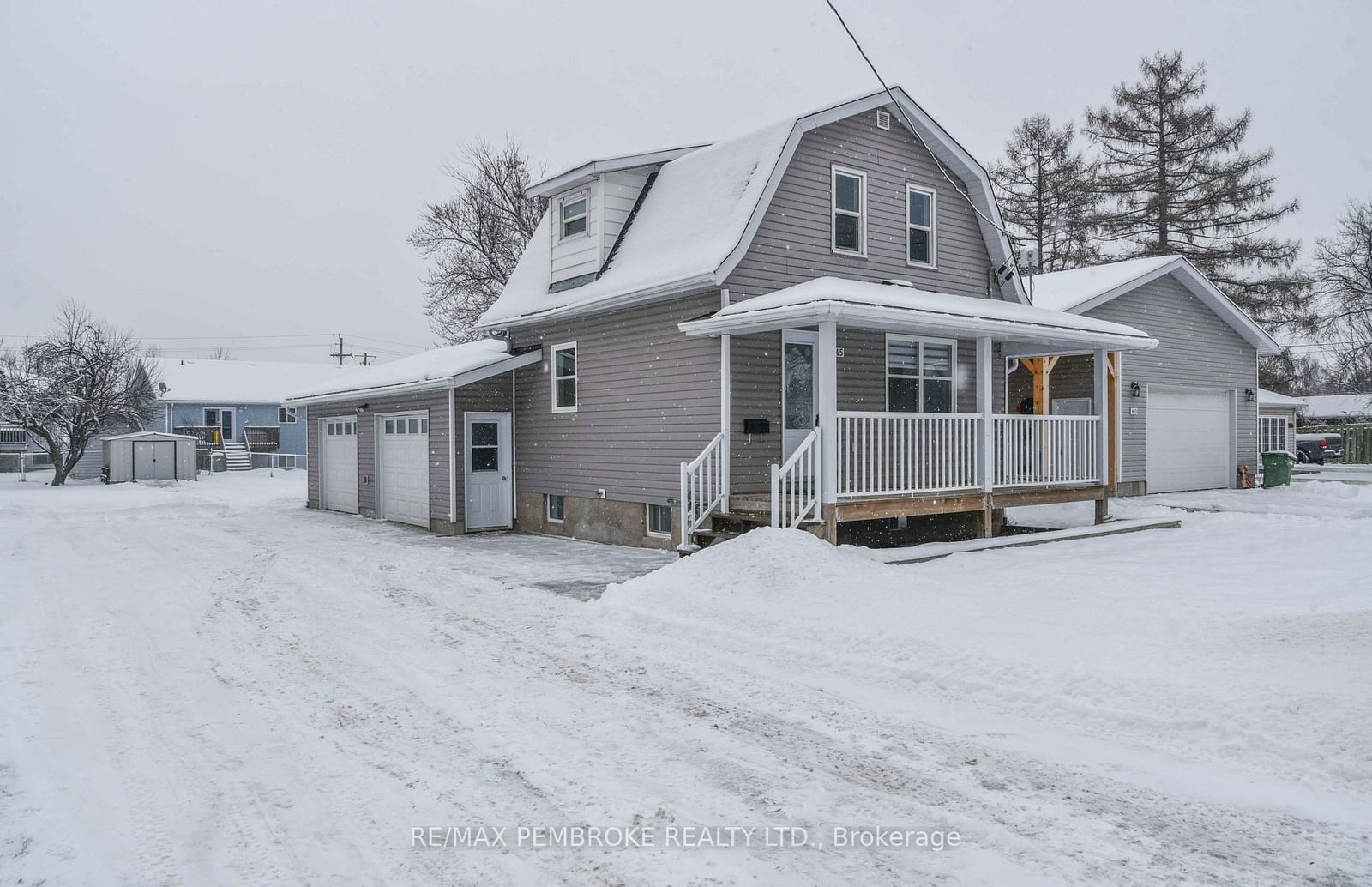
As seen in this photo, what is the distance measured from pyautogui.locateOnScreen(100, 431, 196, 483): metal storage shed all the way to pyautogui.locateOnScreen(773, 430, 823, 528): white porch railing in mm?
29842

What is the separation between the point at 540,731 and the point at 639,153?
1255 centimetres

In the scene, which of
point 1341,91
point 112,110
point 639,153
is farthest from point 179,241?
point 1341,91

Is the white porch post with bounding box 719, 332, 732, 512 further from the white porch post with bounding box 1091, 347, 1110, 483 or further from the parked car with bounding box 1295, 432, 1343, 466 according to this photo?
the parked car with bounding box 1295, 432, 1343, 466

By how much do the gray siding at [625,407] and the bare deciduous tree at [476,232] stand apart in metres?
17.3

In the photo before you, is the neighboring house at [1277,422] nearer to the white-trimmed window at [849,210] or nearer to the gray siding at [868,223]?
the gray siding at [868,223]

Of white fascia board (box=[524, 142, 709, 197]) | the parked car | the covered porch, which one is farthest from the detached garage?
the parked car

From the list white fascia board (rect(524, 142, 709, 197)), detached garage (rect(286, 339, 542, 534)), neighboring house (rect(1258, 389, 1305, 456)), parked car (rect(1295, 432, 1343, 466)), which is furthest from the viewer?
parked car (rect(1295, 432, 1343, 466))

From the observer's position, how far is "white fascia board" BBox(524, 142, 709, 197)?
15.4 meters

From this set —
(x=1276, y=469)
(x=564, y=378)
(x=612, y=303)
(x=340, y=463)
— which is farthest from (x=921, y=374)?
(x=340, y=463)

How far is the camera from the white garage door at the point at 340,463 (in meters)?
21.1

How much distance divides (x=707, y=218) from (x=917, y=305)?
369 centimetres

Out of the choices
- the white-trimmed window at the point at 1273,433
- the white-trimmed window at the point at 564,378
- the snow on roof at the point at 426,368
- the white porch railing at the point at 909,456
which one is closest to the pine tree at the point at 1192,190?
the white-trimmed window at the point at 1273,433

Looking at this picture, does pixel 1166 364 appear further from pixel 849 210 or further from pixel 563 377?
pixel 563 377

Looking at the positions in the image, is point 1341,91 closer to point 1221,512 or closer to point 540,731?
point 1221,512
